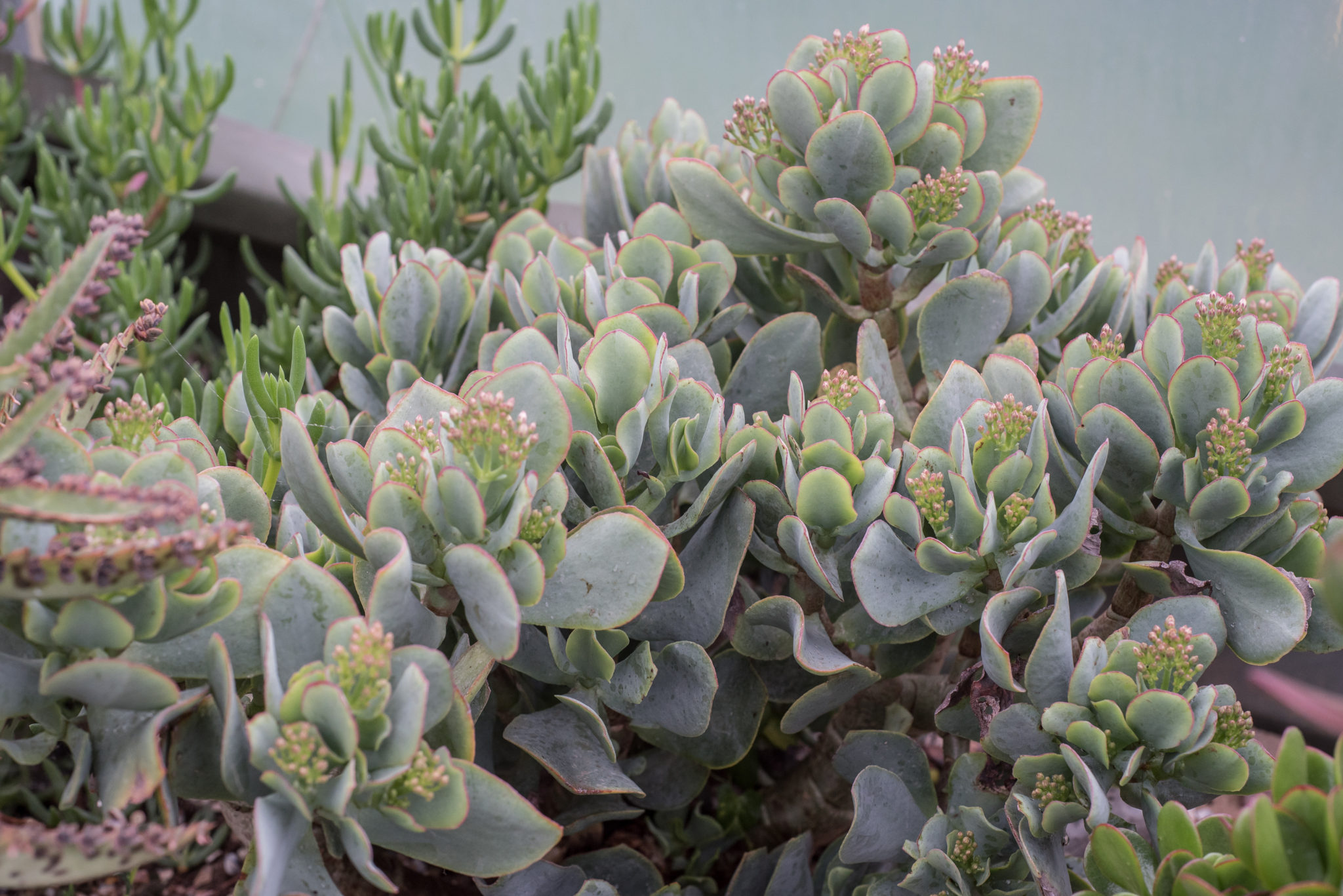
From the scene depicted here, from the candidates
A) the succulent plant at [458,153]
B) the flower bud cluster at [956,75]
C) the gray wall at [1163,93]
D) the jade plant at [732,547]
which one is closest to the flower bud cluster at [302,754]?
the jade plant at [732,547]

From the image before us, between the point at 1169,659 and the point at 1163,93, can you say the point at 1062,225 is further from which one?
the point at 1163,93

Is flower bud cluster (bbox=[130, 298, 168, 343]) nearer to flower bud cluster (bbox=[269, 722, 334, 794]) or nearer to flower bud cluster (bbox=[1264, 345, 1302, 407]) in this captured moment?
flower bud cluster (bbox=[269, 722, 334, 794])

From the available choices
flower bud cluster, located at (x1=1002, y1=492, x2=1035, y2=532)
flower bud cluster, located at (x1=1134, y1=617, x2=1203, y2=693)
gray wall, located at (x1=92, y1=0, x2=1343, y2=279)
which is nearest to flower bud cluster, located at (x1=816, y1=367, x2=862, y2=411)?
flower bud cluster, located at (x1=1002, y1=492, x2=1035, y2=532)

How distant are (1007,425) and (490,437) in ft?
1.00

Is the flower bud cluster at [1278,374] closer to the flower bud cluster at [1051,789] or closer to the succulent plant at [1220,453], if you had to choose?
the succulent plant at [1220,453]

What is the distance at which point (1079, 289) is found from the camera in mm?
756

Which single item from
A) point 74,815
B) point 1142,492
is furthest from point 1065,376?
point 74,815

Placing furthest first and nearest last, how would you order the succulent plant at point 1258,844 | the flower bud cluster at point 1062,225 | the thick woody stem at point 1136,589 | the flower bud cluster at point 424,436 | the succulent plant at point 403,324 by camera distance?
the flower bud cluster at point 1062,225, the succulent plant at point 403,324, the thick woody stem at point 1136,589, the flower bud cluster at point 424,436, the succulent plant at point 1258,844

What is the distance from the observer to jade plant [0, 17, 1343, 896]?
0.44 meters

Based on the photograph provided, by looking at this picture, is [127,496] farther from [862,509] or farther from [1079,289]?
[1079,289]

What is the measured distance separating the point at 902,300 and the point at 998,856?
0.42 meters

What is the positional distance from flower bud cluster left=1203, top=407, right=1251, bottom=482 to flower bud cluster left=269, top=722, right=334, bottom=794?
52 cm

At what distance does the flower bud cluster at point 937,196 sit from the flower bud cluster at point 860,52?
95 millimetres

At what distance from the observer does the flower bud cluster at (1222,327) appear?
1.99 feet
